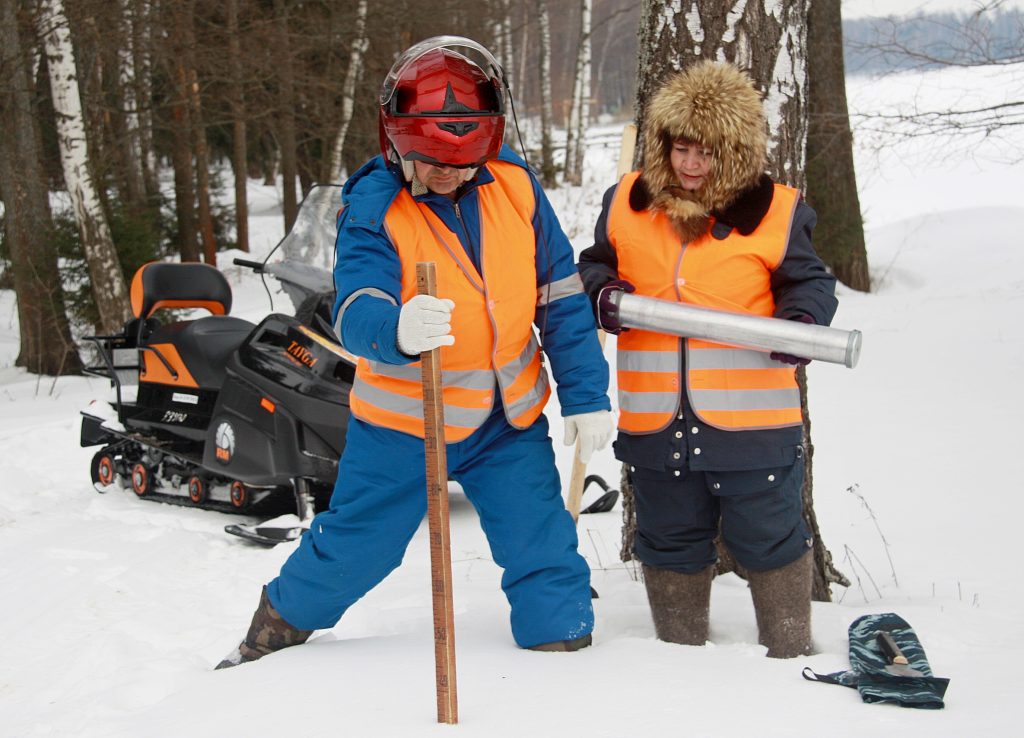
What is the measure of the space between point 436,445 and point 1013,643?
1.94m

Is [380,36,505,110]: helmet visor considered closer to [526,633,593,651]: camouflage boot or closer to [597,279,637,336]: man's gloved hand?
[597,279,637,336]: man's gloved hand

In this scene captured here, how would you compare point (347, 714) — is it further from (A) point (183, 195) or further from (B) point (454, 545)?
(A) point (183, 195)

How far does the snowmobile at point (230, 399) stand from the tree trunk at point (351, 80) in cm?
1165

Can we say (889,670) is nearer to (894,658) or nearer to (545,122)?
(894,658)

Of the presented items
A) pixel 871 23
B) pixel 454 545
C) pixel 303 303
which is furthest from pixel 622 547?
pixel 871 23

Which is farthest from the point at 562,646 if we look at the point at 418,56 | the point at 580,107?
the point at 580,107

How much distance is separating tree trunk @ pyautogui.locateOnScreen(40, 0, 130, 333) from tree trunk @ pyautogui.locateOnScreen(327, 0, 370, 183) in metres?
7.10

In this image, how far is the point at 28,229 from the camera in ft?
36.8

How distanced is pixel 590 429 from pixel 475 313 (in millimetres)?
457

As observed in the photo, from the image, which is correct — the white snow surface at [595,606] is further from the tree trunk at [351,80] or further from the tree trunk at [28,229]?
the tree trunk at [351,80]

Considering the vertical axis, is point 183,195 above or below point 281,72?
below

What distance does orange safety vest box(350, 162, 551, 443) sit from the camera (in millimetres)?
2814

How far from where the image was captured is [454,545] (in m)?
4.82

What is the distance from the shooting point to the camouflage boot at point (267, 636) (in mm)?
3123
